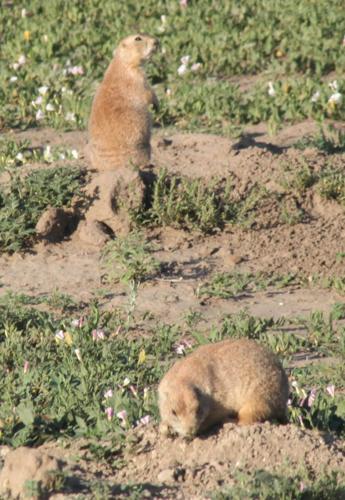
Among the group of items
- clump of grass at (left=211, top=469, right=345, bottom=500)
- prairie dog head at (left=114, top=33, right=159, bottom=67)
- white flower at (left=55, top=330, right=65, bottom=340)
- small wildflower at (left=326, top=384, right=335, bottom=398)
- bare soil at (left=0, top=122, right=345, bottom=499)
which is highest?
prairie dog head at (left=114, top=33, right=159, bottom=67)

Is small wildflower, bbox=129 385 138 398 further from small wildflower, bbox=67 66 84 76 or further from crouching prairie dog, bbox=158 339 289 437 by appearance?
small wildflower, bbox=67 66 84 76

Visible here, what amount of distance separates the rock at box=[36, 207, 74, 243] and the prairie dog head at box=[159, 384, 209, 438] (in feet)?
13.7

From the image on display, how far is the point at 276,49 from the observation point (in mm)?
13805

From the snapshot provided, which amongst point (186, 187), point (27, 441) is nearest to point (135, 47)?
point (186, 187)

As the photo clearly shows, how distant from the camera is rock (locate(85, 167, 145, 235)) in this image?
31.9 ft

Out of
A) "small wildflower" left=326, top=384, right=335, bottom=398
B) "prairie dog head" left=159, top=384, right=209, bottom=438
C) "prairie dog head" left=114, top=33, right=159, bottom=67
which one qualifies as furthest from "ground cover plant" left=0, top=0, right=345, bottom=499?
"prairie dog head" left=114, top=33, right=159, bottom=67

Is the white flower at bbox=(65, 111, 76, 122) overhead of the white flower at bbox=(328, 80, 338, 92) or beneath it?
beneath

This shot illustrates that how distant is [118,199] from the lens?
979cm

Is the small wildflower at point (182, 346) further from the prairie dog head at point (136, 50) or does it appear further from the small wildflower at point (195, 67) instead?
the small wildflower at point (195, 67)

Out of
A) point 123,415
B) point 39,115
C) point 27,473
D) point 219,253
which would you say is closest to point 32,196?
point 219,253

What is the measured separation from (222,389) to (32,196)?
14.8 feet

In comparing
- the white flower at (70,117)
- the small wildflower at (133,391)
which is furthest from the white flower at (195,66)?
the small wildflower at (133,391)

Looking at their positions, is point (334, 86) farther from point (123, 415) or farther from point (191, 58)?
point (123, 415)

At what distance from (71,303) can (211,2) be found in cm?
720
